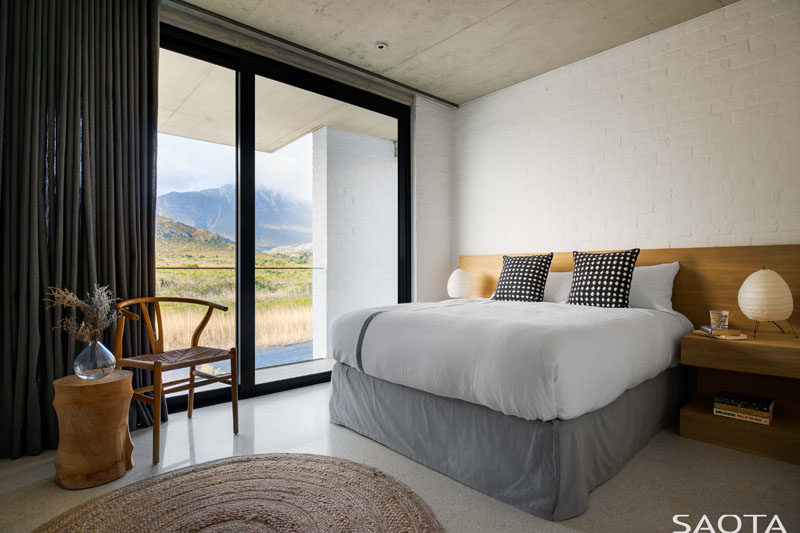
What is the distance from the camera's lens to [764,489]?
6.33 ft

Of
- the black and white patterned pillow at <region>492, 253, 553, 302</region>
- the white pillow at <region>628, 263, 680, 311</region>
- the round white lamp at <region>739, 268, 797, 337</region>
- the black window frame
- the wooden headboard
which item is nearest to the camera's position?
the round white lamp at <region>739, 268, 797, 337</region>

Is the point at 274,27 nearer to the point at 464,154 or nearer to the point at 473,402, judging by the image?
the point at 464,154

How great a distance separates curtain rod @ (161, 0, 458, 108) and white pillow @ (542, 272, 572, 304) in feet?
7.64

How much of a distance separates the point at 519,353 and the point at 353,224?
3213 mm

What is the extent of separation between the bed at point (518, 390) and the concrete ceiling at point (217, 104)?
2.04 m

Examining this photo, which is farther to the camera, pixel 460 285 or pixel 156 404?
pixel 460 285

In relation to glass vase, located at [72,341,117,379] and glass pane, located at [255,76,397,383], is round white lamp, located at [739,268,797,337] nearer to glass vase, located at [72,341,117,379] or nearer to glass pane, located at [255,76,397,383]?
glass pane, located at [255,76,397,383]

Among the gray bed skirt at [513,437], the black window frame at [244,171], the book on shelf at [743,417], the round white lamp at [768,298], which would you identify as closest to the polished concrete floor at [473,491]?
the gray bed skirt at [513,437]

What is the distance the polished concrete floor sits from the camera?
5.63 feet

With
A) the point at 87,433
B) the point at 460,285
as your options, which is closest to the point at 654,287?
the point at 460,285

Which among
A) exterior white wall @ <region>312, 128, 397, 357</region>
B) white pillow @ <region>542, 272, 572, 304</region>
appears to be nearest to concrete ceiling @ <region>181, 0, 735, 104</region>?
exterior white wall @ <region>312, 128, 397, 357</region>

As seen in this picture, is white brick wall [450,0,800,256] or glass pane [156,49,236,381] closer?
white brick wall [450,0,800,256]

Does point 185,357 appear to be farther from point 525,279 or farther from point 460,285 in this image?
point 460,285

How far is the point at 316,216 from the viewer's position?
437 cm
